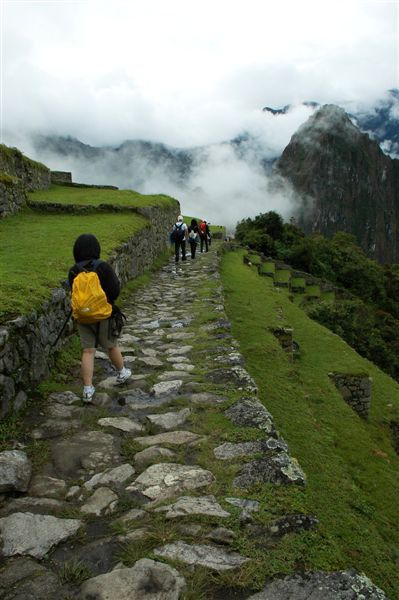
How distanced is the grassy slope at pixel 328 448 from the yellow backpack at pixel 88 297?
2.77 metres

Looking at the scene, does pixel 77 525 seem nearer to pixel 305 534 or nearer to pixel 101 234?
pixel 305 534

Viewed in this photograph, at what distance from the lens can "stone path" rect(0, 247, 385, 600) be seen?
7.75 feet

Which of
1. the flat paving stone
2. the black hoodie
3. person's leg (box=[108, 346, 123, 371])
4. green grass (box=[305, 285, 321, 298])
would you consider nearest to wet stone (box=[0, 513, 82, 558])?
the flat paving stone

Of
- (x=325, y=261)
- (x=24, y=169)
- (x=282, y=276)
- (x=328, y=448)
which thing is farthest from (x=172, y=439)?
(x=325, y=261)

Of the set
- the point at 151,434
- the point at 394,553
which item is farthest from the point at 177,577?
the point at 394,553

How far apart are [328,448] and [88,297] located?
3.87 meters

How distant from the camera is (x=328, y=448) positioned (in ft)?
19.6

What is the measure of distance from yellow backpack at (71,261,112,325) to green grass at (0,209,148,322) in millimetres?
628

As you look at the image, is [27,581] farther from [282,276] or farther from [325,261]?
[325,261]

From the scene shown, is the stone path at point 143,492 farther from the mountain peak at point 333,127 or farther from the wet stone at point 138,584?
the mountain peak at point 333,127

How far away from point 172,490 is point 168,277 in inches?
467

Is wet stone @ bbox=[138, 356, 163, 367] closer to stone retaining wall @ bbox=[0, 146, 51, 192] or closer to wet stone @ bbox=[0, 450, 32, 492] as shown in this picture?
wet stone @ bbox=[0, 450, 32, 492]

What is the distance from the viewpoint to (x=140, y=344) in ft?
23.3

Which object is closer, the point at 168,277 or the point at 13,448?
the point at 13,448
